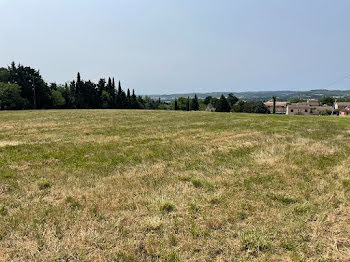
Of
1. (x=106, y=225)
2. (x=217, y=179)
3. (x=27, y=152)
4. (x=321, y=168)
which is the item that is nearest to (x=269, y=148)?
(x=321, y=168)

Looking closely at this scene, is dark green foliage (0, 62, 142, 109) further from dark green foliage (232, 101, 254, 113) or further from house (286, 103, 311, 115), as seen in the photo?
house (286, 103, 311, 115)

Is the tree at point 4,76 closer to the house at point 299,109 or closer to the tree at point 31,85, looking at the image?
the tree at point 31,85

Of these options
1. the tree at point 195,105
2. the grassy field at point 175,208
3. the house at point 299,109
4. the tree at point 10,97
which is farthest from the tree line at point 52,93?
the grassy field at point 175,208

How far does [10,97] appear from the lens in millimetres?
44031

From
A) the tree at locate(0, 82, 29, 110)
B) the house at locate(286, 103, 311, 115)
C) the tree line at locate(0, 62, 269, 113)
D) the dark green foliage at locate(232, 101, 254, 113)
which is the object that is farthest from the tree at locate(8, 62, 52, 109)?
the house at locate(286, 103, 311, 115)

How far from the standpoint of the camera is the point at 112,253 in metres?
2.63

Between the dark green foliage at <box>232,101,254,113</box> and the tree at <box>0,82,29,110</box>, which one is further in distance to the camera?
the dark green foliage at <box>232,101,254,113</box>

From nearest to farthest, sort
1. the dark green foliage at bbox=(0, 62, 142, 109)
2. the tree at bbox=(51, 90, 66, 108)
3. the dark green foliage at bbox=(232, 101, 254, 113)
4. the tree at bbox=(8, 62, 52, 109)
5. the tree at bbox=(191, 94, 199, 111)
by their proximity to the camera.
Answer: the dark green foliage at bbox=(0, 62, 142, 109) < the tree at bbox=(8, 62, 52, 109) < the tree at bbox=(51, 90, 66, 108) < the dark green foliage at bbox=(232, 101, 254, 113) < the tree at bbox=(191, 94, 199, 111)

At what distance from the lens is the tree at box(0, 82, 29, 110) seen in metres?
42.9

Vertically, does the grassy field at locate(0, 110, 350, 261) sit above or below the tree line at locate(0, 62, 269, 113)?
below

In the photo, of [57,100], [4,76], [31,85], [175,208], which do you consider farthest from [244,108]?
[175,208]

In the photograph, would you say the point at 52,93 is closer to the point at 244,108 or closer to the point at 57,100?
the point at 57,100

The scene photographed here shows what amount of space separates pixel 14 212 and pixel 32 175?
1864 mm

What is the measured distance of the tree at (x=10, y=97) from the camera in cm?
4291
